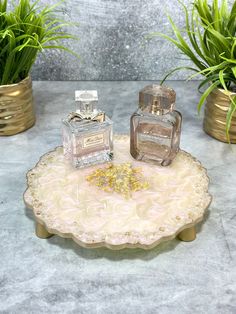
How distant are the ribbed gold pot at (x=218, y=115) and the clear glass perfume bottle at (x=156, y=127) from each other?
215mm

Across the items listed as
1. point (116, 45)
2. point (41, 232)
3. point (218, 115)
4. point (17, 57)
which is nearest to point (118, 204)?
point (41, 232)

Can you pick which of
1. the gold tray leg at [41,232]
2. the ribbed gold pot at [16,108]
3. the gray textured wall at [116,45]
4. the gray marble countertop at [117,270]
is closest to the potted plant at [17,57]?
the ribbed gold pot at [16,108]

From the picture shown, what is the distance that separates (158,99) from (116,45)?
26.0 inches

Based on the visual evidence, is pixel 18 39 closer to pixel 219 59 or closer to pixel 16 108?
pixel 16 108

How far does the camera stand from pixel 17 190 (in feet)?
3.92

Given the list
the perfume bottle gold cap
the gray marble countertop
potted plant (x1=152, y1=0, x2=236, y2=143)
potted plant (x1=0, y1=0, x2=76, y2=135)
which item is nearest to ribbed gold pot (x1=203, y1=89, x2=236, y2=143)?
potted plant (x1=152, y1=0, x2=236, y2=143)

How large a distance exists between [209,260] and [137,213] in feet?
0.59

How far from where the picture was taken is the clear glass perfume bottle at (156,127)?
109 centimetres

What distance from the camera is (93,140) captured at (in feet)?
3.76

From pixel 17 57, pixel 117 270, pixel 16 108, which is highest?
pixel 17 57

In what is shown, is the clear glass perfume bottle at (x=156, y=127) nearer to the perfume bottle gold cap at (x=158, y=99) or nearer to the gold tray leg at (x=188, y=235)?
the perfume bottle gold cap at (x=158, y=99)

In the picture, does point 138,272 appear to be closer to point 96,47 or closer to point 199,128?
point 199,128

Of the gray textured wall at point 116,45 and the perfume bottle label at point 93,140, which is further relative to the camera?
the gray textured wall at point 116,45

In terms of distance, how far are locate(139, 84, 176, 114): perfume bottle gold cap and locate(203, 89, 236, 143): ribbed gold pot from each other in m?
0.26
